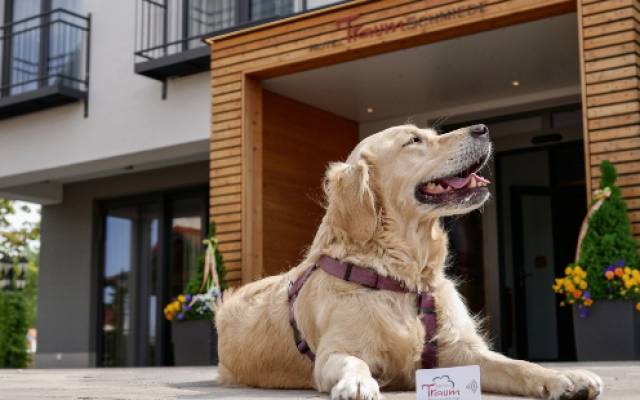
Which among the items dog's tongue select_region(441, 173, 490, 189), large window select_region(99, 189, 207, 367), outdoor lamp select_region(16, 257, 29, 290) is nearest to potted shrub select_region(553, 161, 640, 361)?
dog's tongue select_region(441, 173, 490, 189)

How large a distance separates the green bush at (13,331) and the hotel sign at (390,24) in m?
9.33

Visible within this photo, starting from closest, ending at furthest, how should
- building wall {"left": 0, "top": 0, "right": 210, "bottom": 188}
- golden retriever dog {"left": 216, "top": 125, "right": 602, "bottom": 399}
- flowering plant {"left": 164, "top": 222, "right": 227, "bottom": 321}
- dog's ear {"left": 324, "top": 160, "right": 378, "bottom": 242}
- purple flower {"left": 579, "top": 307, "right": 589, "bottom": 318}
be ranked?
golden retriever dog {"left": 216, "top": 125, "right": 602, "bottom": 399}
dog's ear {"left": 324, "top": 160, "right": 378, "bottom": 242}
purple flower {"left": 579, "top": 307, "right": 589, "bottom": 318}
flowering plant {"left": 164, "top": 222, "right": 227, "bottom": 321}
building wall {"left": 0, "top": 0, "right": 210, "bottom": 188}

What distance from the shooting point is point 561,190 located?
1153 cm

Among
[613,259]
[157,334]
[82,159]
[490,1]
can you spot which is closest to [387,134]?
[613,259]

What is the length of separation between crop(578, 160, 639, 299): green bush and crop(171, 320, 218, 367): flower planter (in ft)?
13.5

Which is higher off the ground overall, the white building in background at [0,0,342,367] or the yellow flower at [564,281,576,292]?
the white building in background at [0,0,342,367]

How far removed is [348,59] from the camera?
9039 millimetres

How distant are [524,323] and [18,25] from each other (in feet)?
30.4

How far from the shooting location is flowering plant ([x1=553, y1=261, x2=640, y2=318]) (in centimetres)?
684

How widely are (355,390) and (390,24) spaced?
6352 mm

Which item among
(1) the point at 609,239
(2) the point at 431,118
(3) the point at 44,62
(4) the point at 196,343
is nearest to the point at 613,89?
(1) the point at 609,239

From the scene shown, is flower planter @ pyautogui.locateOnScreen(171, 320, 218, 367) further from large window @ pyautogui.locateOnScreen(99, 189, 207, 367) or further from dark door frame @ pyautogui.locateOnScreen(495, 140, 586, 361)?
dark door frame @ pyautogui.locateOnScreen(495, 140, 586, 361)

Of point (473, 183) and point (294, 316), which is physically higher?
point (473, 183)

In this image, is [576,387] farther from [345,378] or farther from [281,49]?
[281,49]
